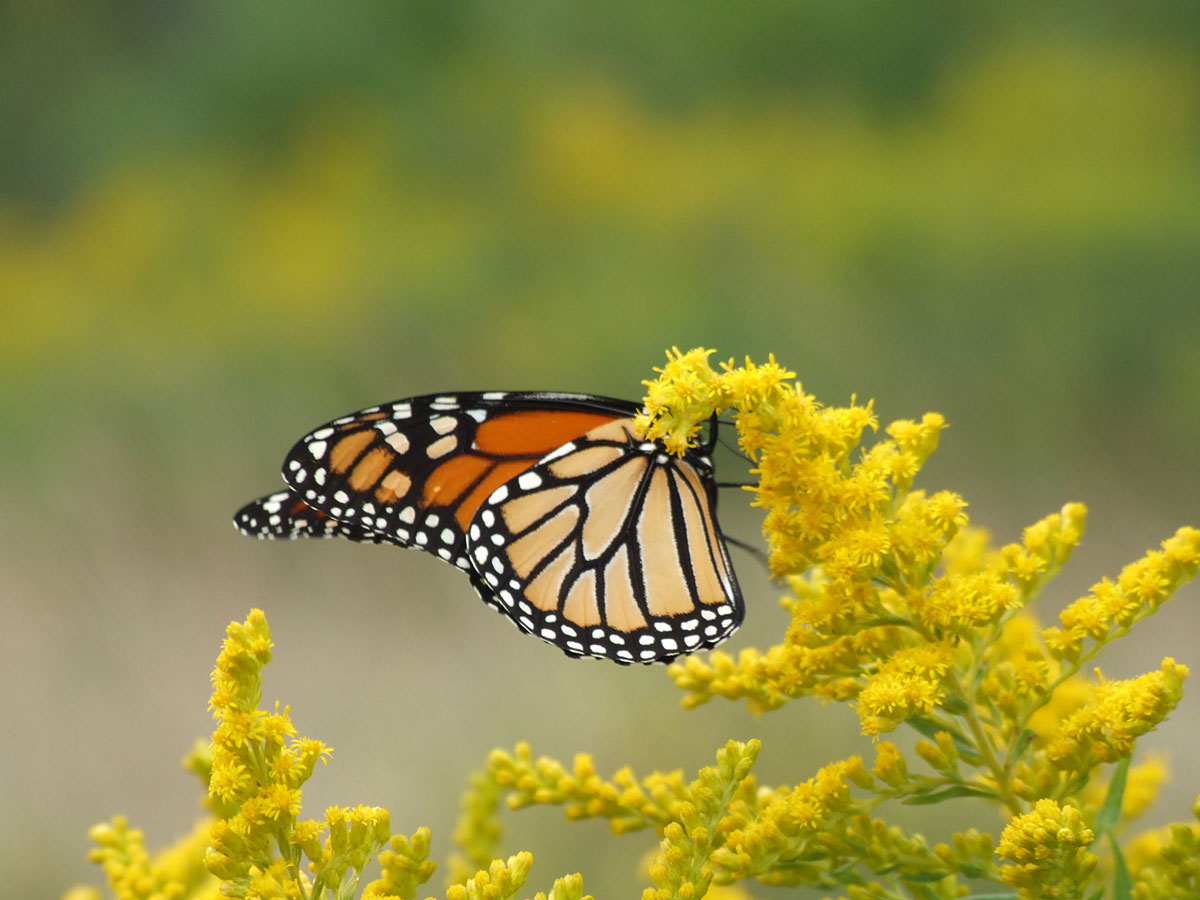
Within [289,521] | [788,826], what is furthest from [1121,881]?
[289,521]

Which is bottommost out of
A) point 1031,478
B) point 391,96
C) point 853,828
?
point 853,828

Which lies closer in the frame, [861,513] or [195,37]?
[861,513]

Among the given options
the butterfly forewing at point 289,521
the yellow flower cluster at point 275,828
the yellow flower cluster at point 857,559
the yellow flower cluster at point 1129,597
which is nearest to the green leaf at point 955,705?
the yellow flower cluster at point 857,559

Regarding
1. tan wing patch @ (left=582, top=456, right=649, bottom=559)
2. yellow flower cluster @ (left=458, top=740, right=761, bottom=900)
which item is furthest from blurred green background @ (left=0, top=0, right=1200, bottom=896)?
yellow flower cluster @ (left=458, top=740, right=761, bottom=900)

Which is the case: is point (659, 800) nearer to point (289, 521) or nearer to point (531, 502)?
point (531, 502)

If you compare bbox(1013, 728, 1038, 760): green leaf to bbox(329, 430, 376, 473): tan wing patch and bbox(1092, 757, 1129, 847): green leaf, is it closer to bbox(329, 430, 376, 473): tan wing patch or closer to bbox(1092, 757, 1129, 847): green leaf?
bbox(1092, 757, 1129, 847): green leaf

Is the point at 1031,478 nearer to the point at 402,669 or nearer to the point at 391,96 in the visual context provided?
the point at 402,669

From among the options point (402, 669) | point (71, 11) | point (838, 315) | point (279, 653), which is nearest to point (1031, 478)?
point (838, 315)

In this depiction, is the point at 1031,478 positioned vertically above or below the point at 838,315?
below
